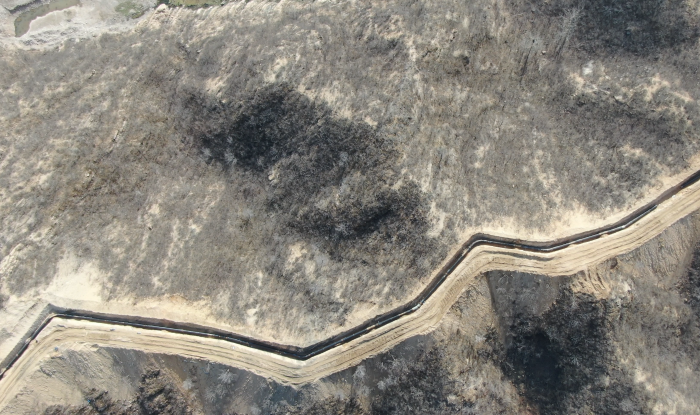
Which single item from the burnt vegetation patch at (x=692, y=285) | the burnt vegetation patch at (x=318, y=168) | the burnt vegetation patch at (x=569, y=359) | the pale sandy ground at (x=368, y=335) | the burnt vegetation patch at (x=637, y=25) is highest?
the burnt vegetation patch at (x=637, y=25)

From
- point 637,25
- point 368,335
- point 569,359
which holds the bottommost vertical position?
point 569,359

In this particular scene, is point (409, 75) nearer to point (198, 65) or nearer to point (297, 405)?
point (198, 65)

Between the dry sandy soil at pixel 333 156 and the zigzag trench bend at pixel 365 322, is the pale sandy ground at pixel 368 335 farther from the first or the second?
the dry sandy soil at pixel 333 156

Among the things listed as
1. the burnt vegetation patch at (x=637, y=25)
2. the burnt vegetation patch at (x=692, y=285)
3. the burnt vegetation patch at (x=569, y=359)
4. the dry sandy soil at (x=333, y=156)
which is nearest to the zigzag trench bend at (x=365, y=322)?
Result: the dry sandy soil at (x=333, y=156)

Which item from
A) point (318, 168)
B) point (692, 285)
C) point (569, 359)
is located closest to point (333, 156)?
point (318, 168)

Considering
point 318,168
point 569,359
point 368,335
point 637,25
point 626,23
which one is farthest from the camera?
point 626,23

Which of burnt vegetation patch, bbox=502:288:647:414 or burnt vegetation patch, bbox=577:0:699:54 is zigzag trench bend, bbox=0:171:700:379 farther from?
burnt vegetation patch, bbox=577:0:699:54

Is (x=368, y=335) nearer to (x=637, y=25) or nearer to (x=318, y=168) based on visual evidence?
(x=318, y=168)
